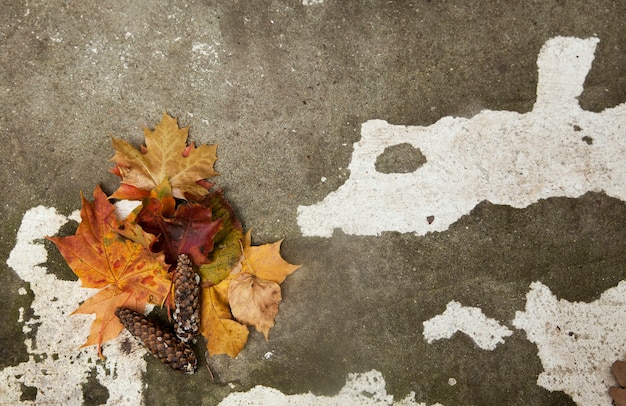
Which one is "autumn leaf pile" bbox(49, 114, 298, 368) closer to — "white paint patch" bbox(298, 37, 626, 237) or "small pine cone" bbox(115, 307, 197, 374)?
"small pine cone" bbox(115, 307, 197, 374)

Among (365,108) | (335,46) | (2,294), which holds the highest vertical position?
(335,46)

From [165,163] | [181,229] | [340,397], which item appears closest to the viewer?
[181,229]

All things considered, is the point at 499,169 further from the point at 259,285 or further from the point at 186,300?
the point at 186,300

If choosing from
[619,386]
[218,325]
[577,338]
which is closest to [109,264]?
[218,325]

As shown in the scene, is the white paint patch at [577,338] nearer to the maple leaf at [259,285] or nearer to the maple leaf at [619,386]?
the maple leaf at [619,386]

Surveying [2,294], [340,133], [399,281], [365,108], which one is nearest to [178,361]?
[2,294]

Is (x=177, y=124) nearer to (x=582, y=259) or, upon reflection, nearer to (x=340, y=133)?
(x=340, y=133)
